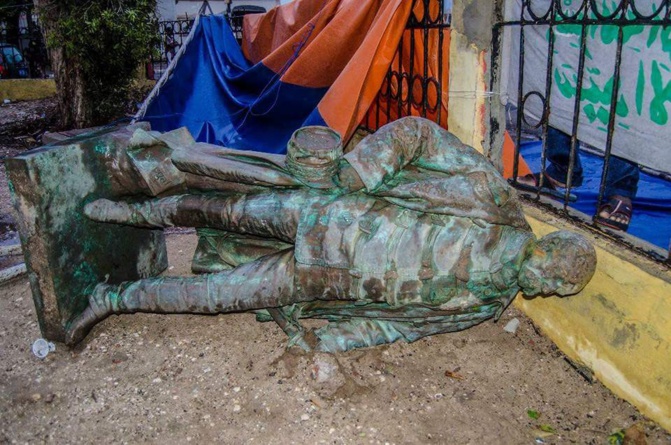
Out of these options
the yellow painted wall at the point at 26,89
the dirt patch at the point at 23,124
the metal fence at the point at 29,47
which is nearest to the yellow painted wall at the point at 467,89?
the dirt patch at the point at 23,124

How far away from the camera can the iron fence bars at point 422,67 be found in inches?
144

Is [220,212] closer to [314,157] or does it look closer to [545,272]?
[314,157]

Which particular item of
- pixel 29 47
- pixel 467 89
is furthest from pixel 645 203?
pixel 29 47

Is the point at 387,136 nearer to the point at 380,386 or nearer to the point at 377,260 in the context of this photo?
the point at 377,260

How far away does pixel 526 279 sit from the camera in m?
2.57

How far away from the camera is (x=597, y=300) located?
9.04ft

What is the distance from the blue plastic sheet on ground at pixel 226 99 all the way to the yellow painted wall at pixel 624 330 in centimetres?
207

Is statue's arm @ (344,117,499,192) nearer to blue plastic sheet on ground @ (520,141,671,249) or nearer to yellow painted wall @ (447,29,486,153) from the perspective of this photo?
yellow painted wall @ (447,29,486,153)

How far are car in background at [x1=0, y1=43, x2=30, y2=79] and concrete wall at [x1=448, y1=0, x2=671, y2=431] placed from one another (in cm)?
1037

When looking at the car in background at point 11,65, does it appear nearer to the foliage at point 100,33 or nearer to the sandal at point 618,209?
the foliage at point 100,33

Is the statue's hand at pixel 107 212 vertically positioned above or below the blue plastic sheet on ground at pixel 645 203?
above

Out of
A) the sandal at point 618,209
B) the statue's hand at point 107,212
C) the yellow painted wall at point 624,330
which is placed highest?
the statue's hand at point 107,212

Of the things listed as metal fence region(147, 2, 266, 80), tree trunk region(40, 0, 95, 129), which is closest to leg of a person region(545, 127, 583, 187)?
metal fence region(147, 2, 266, 80)

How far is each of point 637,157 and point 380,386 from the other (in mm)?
1756
